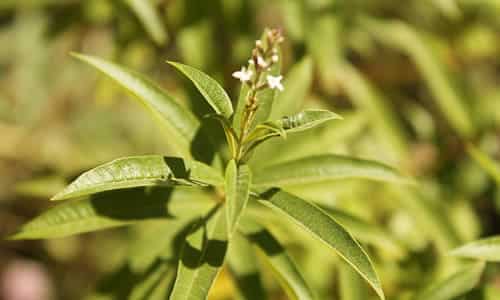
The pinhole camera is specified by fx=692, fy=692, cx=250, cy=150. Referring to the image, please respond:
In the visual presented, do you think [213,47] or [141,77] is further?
[213,47]

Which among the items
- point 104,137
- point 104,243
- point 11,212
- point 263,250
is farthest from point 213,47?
point 11,212

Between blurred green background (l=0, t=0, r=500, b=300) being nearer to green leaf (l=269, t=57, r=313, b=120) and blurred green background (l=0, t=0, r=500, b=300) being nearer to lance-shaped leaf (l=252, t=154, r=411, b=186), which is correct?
green leaf (l=269, t=57, r=313, b=120)

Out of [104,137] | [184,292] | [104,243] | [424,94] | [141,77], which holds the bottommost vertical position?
[184,292]

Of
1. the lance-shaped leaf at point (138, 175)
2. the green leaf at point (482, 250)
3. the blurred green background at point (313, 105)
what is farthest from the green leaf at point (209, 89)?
the green leaf at point (482, 250)

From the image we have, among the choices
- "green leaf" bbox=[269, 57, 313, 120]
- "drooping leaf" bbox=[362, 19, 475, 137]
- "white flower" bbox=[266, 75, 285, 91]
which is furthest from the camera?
"drooping leaf" bbox=[362, 19, 475, 137]

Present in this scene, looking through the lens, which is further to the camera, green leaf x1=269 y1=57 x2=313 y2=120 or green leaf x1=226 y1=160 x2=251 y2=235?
green leaf x1=269 y1=57 x2=313 y2=120

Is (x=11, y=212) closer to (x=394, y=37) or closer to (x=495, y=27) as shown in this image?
(x=394, y=37)

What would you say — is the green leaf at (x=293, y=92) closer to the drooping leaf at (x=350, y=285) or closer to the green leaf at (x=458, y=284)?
the drooping leaf at (x=350, y=285)

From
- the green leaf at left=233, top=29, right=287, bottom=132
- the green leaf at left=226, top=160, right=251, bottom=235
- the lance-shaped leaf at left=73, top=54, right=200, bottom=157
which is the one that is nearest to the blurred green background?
the lance-shaped leaf at left=73, top=54, right=200, bottom=157
